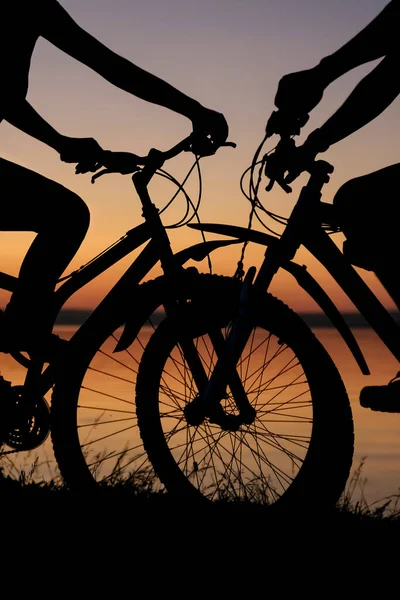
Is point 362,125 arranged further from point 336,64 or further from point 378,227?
point 378,227

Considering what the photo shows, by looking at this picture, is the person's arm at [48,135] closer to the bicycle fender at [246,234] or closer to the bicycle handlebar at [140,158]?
the bicycle handlebar at [140,158]

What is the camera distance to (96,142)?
4812 millimetres

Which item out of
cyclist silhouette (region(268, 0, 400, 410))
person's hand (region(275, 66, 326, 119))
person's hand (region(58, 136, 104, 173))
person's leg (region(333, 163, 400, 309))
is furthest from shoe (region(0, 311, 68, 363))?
person's hand (region(275, 66, 326, 119))

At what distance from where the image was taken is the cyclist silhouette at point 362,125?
3984mm

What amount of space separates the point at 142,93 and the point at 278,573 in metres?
2.38

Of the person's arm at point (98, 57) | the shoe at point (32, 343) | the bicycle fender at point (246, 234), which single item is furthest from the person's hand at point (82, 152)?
the shoe at point (32, 343)

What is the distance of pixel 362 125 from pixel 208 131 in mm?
742

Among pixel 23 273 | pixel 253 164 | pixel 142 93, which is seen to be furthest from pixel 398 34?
pixel 23 273

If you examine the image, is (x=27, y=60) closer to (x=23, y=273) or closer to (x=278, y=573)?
(x=23, y=273)

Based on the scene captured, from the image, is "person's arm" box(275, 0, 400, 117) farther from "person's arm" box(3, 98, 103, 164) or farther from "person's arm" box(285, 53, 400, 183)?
"person's arm" box(3, 98, 103, 164)

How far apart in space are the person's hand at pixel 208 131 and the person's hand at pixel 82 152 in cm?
53

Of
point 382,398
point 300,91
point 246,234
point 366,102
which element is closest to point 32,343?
point 246,234

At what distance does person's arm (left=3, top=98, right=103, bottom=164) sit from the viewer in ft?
15.7

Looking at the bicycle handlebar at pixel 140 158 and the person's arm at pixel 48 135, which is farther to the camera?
the person's arm at pixel 48 135
